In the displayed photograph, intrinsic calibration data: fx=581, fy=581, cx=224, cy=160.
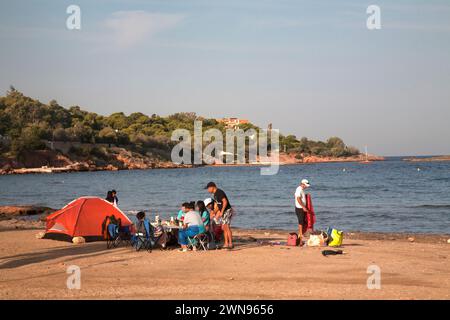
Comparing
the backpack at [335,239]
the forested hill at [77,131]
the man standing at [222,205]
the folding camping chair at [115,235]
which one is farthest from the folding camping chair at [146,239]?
the forested hill at [77,131]

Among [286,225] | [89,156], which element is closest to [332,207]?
[286,225]

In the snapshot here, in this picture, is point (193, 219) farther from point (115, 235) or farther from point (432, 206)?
point (432, 206)

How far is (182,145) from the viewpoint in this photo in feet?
452

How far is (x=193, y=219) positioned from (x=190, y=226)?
0.20 meters

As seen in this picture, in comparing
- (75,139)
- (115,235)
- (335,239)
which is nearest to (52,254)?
(115,235)

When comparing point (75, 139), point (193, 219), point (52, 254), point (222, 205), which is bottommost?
point (52, 254)

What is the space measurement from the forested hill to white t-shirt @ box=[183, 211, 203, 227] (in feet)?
292

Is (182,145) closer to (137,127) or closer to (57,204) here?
(137,127)

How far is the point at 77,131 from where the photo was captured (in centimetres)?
11194

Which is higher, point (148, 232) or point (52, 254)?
point (148, 232)

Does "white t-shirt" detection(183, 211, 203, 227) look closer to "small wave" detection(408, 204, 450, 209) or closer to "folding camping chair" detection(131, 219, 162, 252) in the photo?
"folding camping chair" detection(131, 219, 162, 252)

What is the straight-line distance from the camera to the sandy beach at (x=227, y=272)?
8.69 meters

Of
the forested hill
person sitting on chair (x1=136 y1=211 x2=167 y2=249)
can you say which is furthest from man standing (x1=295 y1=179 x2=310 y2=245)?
the forested hill

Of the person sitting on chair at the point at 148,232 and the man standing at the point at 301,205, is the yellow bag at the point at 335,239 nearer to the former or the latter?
the man standing at the point at 301,205
